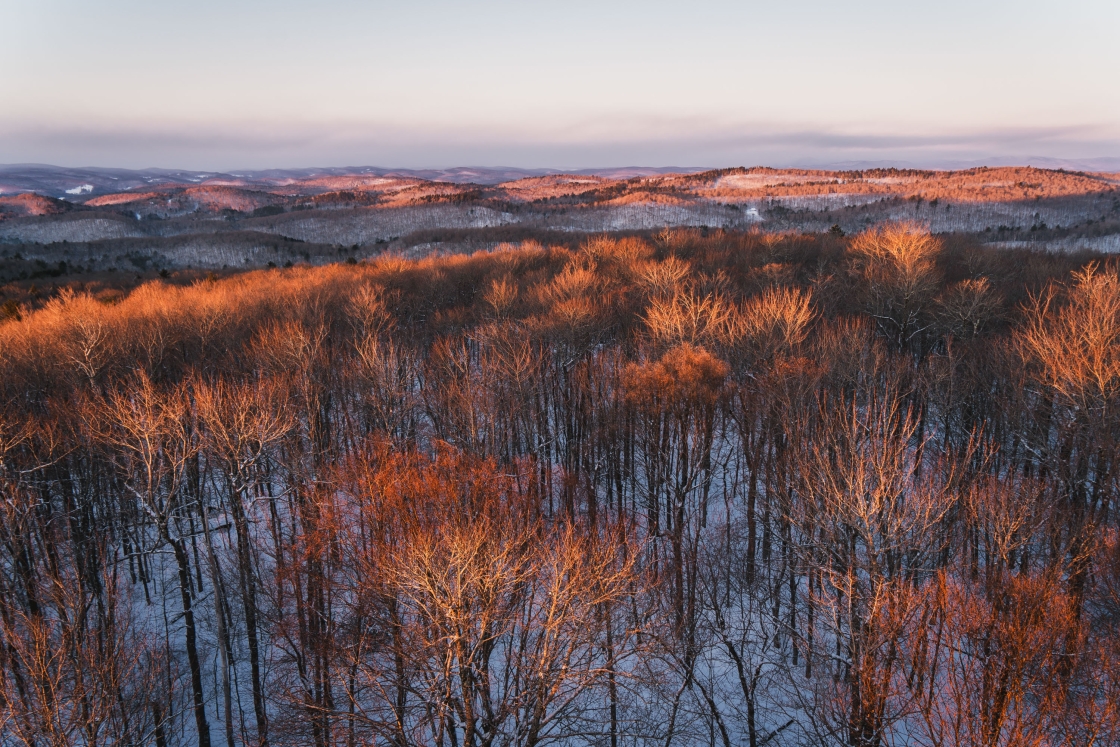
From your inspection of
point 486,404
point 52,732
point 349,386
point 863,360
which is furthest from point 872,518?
point 349,386

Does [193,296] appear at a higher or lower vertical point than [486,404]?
higher

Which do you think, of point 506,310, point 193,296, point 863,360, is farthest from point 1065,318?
point 193,296

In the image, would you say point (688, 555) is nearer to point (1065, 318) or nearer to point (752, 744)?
point (752, 744)

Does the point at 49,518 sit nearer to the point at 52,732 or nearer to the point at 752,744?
the point at 52,732

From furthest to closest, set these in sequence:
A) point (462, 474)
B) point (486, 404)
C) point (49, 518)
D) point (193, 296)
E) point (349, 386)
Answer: point (193, 296) < point (349, 386) < point (486, 404) < point (49, 518) < point (462, 474)

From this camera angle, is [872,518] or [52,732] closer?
[52,732]

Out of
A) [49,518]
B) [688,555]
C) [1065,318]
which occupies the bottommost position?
[688,555]

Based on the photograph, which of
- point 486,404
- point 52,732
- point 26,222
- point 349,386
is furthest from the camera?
point 26,222
